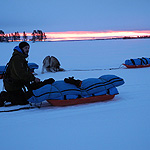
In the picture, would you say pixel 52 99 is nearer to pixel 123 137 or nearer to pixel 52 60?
pixel 123 137

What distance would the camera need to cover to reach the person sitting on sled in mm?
3777

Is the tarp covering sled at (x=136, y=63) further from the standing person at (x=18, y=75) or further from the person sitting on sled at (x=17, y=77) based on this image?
the standing person at (x=18, y=75)

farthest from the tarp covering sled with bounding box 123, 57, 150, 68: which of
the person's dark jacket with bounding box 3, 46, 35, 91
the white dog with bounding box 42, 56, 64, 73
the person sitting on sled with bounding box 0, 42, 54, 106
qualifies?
the person's dark jacket with bounding box 3, 46, 35, 91

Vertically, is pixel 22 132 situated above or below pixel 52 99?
below

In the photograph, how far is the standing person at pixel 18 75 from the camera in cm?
378

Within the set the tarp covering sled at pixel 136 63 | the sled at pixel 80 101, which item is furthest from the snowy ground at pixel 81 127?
the tarp covering sled at pixel 136 63

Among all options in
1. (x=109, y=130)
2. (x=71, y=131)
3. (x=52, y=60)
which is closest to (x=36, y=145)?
(x=71, y=131)

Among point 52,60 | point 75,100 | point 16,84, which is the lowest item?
point 75,100

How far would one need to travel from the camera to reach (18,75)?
3789 millimetres

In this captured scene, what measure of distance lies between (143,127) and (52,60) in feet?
20.9

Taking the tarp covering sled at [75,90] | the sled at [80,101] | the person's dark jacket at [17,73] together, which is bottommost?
the sled at [80,101]

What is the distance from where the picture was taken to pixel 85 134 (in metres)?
2.76

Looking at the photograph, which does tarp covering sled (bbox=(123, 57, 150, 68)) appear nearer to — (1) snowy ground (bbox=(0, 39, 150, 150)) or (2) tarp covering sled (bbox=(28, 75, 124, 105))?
(2) tarp covering sled (bbox=(28, 75, 124, 105))

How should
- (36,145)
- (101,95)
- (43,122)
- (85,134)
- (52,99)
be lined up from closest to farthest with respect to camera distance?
(36,145), (85,134), (43,122), (52,99), (101,95)
